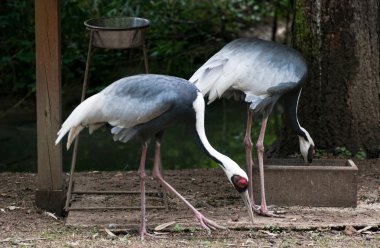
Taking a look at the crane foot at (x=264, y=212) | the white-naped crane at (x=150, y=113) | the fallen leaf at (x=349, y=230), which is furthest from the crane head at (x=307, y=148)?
the white-naped crane at (x=150, y=113)

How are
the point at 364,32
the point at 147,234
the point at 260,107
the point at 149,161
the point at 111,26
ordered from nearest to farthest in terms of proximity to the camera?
the point at 147,234 → the point at 260,107 → the point at 111,26 → the point at 364,32 → the point at 149,161

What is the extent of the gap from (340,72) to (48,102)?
295cm

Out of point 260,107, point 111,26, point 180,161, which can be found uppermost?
point 111,26

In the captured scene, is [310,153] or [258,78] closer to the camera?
[258,78]

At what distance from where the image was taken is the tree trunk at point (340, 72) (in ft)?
26.1

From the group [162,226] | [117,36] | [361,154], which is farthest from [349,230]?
[117,36]

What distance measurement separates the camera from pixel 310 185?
668cm

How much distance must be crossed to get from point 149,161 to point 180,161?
44cm

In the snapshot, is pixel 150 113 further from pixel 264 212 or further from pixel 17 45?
pixel 17 45

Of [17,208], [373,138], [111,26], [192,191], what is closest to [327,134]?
[373,138]

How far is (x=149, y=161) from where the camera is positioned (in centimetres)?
1046

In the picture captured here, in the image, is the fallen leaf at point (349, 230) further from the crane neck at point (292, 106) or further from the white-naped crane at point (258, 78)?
the crane neck at point (292, 106)

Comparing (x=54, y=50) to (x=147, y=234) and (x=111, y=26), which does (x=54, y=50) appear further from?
(x=147, y=234)

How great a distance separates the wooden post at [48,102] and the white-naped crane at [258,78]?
112 cm
